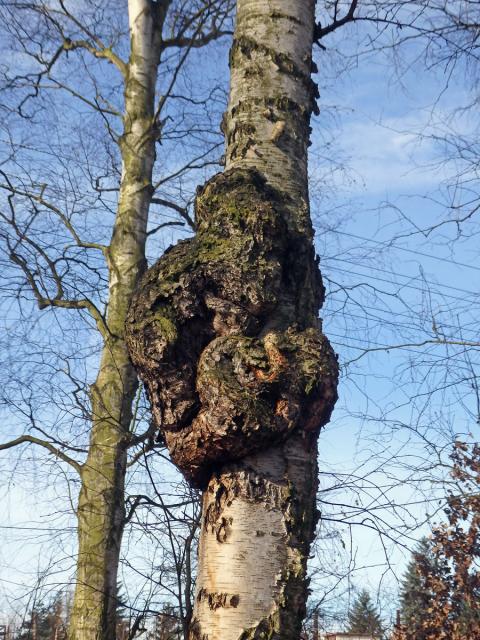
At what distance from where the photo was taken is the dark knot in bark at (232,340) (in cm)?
224

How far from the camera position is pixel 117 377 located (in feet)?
18.0

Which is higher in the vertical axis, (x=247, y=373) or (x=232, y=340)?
(x=232, y=340)

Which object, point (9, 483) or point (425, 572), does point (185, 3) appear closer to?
point (9, 483)

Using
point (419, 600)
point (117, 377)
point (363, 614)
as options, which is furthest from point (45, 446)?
point (419, 600)

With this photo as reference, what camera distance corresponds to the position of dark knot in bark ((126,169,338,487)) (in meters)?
2.24

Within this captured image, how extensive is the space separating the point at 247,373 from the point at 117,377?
3.36m

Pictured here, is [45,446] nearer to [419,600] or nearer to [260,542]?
[260,542]

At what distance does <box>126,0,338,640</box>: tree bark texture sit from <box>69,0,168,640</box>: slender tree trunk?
175cm

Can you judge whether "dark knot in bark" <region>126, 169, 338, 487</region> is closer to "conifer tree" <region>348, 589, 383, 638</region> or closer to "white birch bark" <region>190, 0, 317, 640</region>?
"white birch bark" <region>190, 0, 317, 640</region>

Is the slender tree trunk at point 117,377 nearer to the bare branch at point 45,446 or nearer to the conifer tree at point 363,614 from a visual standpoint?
the bare branch at point 45,446

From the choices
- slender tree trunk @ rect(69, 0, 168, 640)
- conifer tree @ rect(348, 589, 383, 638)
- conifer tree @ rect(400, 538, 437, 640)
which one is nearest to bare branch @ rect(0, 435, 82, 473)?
slender tree trunk @ rect(69, 0, 168, 640)

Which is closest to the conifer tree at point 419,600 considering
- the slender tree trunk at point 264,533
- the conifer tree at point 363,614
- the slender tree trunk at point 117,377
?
the conifer tree at point 363,614

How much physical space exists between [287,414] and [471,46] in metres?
2.16

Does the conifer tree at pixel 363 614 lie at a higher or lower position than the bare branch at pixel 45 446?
lower
